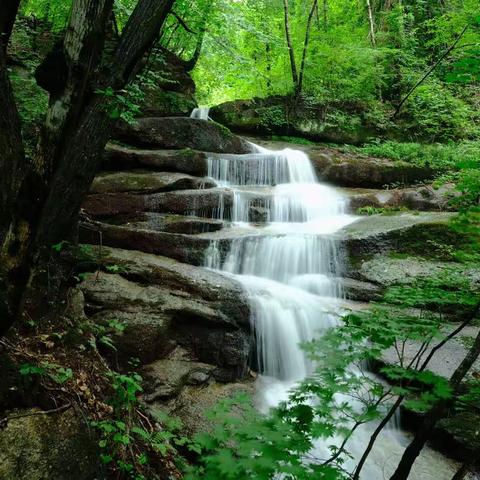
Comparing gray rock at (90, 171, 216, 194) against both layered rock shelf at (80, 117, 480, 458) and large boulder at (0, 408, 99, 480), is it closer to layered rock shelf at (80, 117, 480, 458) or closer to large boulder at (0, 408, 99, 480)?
layered rock shelf at (80, 117, 480, 458)

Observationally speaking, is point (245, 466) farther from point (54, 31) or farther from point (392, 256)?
point (54, 31)

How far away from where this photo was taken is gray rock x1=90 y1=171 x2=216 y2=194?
27.6 ft

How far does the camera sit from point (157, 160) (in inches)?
382

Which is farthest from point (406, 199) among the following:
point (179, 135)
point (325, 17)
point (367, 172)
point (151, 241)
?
point (325, 17)

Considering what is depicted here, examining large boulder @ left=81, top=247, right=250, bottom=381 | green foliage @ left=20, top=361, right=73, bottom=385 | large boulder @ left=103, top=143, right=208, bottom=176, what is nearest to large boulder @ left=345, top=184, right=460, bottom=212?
large boulder @ left=103, top=143, right=208, bottom=176

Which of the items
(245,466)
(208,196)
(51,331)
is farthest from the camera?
(208,196)

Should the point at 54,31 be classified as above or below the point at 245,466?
above

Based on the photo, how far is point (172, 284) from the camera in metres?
5.68

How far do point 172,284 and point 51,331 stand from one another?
2.29m

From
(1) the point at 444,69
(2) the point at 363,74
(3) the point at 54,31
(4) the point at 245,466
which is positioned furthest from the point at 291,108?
(4) the point at 245,466

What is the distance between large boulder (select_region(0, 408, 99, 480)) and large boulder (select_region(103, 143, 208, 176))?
753cm

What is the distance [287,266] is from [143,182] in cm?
381

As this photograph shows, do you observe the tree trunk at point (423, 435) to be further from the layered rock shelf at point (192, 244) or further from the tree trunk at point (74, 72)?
the tree trunk at point (74, 72)

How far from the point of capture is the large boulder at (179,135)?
10625mm
